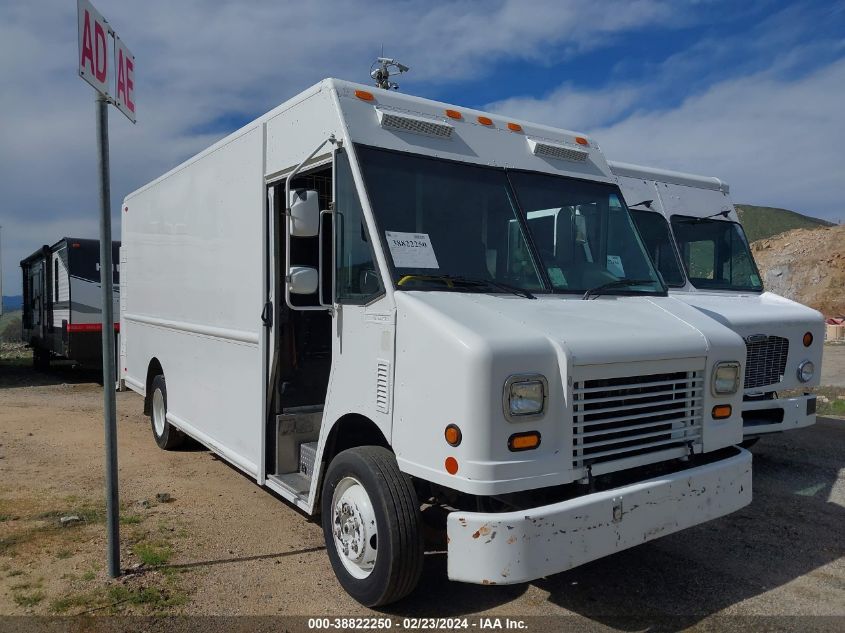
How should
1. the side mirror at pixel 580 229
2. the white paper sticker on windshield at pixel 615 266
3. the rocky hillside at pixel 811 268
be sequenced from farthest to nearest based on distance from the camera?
1. the rocky hillside at pixel 811 268
2. the white paper sticker on windshield at pixel 615 266
3. the side mirror at pixel 580 229

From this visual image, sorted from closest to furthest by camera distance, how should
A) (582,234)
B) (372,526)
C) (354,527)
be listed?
(372,526) → (354,527) → (582,234)

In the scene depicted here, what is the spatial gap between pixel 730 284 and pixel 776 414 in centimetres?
198

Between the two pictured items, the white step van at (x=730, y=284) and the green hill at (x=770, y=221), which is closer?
the white step van at (x=730, y=284)

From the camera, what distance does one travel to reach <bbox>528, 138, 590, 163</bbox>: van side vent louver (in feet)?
16.3

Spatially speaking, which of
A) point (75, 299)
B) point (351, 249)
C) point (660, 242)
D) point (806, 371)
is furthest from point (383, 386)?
point (75, 299)

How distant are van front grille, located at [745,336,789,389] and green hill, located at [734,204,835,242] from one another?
236 ft

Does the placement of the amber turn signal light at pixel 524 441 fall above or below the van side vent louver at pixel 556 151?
below

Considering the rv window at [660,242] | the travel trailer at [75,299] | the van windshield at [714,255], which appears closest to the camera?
the rv window at [660,242]

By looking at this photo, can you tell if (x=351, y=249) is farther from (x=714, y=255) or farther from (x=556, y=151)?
(x=714, y=255)

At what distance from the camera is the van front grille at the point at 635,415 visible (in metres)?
3.64

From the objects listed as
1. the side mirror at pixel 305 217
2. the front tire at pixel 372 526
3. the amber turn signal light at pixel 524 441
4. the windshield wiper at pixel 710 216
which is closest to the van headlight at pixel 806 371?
the windshield wiper at pixel 710 216

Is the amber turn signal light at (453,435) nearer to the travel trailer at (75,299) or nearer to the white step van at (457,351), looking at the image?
the white step van at (457,351)

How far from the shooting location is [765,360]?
22.4ft

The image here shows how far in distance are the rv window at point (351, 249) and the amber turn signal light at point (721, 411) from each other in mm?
2162
